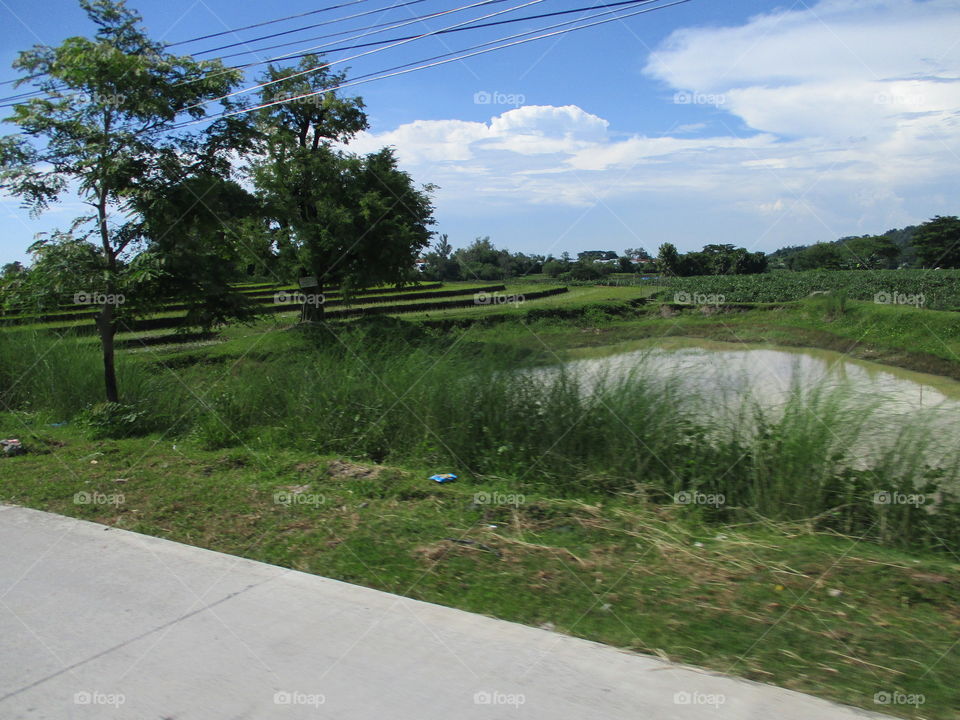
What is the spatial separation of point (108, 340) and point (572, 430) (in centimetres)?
747

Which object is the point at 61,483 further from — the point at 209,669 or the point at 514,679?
the point at 514,679

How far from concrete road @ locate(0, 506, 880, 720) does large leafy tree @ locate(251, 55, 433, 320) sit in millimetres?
20549

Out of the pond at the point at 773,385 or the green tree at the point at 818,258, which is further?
the green tree at the point at 818,258

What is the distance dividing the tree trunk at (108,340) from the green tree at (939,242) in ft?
57.5

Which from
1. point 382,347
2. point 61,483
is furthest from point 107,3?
point 61,483

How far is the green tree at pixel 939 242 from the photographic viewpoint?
651 inches

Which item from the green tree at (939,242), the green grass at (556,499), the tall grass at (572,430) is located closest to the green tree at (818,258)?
the green tree at (939,242)

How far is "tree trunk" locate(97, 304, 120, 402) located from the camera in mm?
10000

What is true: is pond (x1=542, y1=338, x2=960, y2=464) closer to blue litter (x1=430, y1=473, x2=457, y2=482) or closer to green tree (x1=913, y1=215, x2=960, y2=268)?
blue litter (x1=430, y1=473, x2=457, y2=482)

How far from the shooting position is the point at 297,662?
3.42 m

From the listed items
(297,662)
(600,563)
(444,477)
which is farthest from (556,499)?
(297,662)

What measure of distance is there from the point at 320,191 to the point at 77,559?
21912mm

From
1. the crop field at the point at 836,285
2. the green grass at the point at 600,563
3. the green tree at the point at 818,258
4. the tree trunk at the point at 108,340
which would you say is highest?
the green tree at the point at 818,258

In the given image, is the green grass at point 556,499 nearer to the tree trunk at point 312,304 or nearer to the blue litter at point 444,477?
the blue litter at point 444,477
